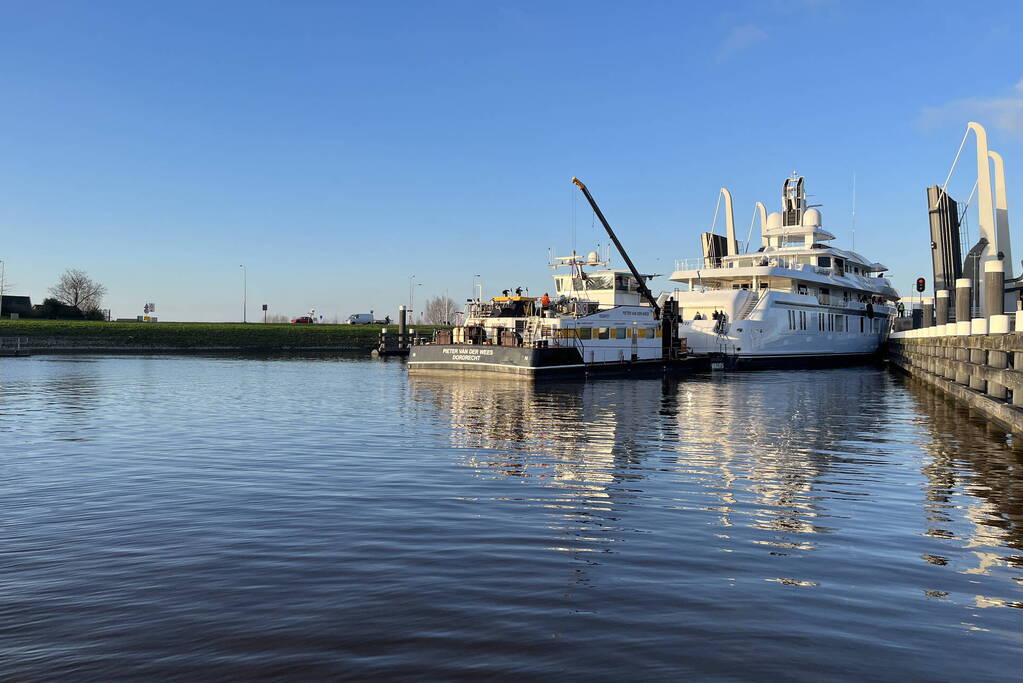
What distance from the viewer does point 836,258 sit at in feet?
208

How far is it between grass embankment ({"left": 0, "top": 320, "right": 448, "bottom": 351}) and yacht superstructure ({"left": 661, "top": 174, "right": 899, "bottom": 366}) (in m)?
47.3

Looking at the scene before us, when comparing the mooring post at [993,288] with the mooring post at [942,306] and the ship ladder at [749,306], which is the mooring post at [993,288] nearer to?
the mooring post at [942,306]

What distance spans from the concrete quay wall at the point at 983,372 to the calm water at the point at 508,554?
1.03 metres

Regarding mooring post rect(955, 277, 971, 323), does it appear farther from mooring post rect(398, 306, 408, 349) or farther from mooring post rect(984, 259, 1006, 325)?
mooring post rect(398, 306, 408, 349)

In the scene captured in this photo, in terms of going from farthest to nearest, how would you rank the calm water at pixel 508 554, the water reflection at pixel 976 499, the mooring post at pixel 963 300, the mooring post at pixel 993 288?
1. the mooring post at pixel 963 300
2. the mooring post at pixel 993 288
3. the water reflection at pixel 976 499
4. the calm water at pixel 508 554

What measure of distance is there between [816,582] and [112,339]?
287 ft

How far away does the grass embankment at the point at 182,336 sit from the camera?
8119cm

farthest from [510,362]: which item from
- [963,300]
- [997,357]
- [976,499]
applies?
[976,499]

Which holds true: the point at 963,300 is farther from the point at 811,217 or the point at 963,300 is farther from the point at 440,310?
the point at 440,310

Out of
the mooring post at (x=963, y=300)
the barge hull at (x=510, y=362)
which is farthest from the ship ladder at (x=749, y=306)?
the mooring post at (x=963, y=300)

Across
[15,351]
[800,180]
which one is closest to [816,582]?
[800,180]

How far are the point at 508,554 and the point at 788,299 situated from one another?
50934 mm

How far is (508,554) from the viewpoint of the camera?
310 inches

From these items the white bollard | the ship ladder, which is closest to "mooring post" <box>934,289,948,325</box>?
the ship ladder
